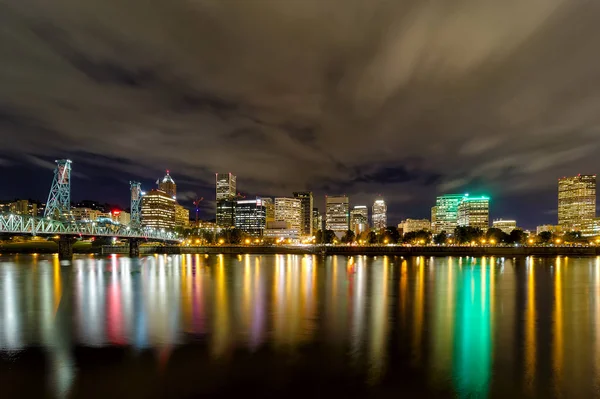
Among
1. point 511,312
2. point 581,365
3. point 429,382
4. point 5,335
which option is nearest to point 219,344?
point 429,382

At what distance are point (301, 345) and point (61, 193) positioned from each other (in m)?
115

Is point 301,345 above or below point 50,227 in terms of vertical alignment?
below

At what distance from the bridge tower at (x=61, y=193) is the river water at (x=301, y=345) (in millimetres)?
85715

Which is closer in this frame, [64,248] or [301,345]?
[301,345]

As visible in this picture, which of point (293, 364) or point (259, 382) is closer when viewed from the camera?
point (259, 382)

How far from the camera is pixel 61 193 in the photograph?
106 metres

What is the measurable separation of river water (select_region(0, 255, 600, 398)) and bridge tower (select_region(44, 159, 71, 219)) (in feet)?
281

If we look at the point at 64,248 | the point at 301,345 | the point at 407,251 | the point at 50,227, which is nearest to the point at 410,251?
the point at 407,251

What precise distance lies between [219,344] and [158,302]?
43.9 ft

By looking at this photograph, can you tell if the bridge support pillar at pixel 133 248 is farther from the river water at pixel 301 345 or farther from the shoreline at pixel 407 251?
the river water at pixel 301 345

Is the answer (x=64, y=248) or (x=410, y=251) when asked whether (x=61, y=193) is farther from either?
(x=410, y=251)

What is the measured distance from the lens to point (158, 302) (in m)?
27.1

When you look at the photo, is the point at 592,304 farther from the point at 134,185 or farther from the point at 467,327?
the point at 134,185

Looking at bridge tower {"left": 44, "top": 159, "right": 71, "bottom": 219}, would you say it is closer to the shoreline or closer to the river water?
the shoreline
